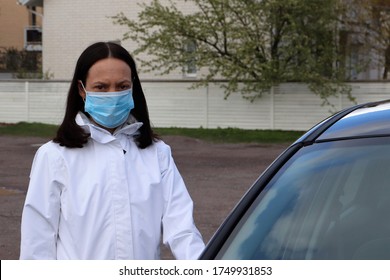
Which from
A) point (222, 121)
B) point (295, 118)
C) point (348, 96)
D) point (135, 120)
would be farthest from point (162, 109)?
point (135, 120)

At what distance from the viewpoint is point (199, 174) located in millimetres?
15367

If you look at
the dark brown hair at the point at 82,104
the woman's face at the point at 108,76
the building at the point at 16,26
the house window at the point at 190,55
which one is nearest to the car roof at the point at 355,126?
the dark brown hair at the point at 82,104

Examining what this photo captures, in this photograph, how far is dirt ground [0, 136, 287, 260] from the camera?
9898 mm

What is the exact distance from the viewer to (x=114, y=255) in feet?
10.6

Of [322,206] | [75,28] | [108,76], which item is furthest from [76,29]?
[322,206]

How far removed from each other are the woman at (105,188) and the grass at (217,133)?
60.9 feet

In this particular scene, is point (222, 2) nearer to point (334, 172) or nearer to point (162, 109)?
point (162, 109)

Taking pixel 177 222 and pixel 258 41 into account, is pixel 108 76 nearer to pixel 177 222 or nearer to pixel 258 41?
pixel 177 222

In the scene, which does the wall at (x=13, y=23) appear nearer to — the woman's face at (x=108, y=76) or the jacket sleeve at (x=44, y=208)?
the woman's face at (x=108, y=76)

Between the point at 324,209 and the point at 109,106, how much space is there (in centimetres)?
103

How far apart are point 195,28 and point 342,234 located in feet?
67.2

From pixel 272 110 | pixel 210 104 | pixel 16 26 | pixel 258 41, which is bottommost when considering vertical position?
pixel 272 110

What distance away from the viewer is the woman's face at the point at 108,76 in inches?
135

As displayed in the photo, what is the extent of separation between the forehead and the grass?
1856cm
